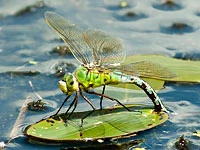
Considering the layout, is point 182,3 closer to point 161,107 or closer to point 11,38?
point 11,38

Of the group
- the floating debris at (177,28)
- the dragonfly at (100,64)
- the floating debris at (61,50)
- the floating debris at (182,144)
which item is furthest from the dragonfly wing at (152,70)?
the floating debris at (177,28)

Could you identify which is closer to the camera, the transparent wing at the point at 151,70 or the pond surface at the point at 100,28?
the pond surface at the point at 100,28

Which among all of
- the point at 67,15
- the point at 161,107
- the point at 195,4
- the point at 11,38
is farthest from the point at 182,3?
the point at 161,107

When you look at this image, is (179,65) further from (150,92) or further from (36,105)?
(36,105)

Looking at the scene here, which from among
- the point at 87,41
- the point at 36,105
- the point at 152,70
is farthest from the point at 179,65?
the point at 36,105

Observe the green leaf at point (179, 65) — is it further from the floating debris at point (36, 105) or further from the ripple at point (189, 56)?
the floating debris at point (36, 105)

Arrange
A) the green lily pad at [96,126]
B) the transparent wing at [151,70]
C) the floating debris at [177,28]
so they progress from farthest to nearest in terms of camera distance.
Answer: the floating debris at [177,28], the transparent wing at [151,70], the green lily pad at [96,126]

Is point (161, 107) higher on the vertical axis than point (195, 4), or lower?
lower

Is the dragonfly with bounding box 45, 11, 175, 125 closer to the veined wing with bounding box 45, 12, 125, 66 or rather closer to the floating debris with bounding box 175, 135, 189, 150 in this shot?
the veined wing with bounding box 45, 12, 125, 66
